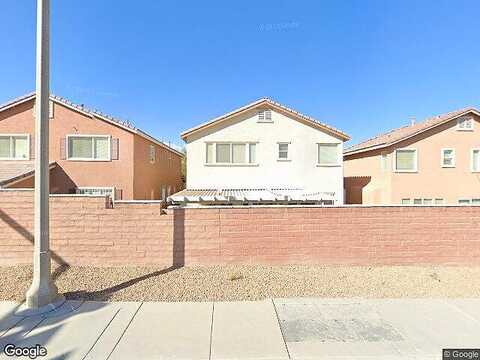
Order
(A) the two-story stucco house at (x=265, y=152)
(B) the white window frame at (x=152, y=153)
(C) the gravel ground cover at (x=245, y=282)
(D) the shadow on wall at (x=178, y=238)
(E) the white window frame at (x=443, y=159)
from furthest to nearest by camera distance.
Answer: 1. (B) the white window frame at (x=152, y=153)
2. (E) the white window frame at (x=443, y=159)
3. (A) the two-story stucco house at (x=265, y=152)
4. (D) the shadow on wall at (x=178, y=238)
5. (C) the gravel ground cover at (x=245, y=282)

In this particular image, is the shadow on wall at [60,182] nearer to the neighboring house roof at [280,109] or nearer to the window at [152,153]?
the window at [152,153]

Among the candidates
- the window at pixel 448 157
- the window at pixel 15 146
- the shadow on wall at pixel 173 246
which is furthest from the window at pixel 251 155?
the window at pixel 448 157

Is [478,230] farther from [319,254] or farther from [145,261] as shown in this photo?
[145,261]

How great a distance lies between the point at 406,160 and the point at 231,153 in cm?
1066

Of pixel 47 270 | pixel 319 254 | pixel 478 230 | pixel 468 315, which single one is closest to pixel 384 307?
pixel 468 315

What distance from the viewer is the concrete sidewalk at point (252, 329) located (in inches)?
148

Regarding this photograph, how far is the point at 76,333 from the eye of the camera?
421 cm

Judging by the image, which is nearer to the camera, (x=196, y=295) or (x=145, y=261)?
(x=196, y=295)

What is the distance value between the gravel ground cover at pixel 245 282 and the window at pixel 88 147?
8.32m

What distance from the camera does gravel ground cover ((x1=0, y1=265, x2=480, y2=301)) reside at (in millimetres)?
5734

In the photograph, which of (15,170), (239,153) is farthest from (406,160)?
(15,170)

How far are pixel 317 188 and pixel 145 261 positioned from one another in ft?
37.1

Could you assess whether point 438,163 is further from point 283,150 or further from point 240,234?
point 240,234

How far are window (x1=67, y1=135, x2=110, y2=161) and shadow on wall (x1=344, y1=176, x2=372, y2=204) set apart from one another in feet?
52.3
